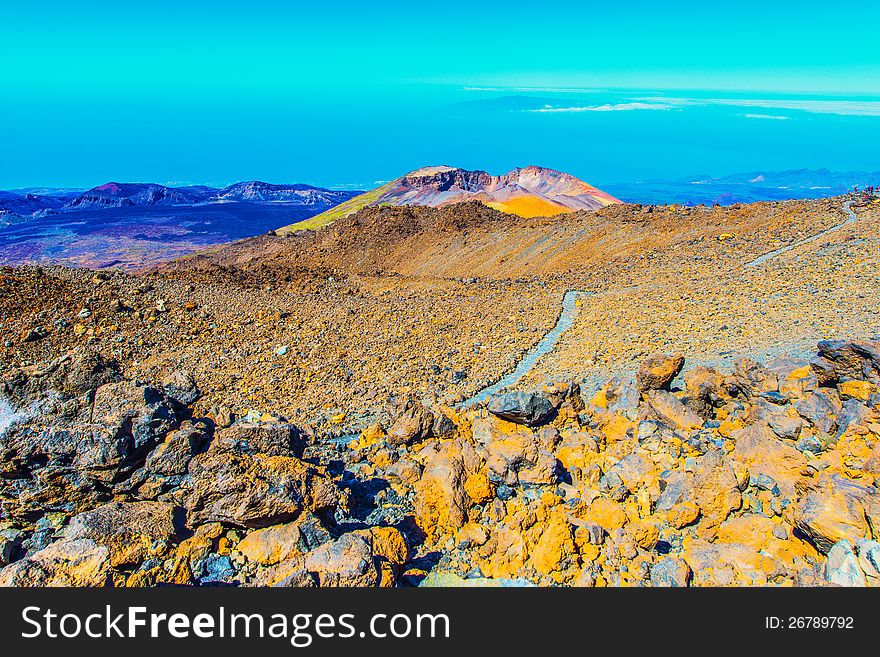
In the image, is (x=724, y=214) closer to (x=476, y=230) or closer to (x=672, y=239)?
(x=672, y=239)

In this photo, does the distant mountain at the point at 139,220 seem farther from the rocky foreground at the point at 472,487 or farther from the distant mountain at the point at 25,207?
the rocky foreground at the point at 472,487

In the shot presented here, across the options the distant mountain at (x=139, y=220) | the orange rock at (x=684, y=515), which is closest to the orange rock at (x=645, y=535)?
the orange rock at (x=684, y=515)

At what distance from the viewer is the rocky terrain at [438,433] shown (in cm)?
532

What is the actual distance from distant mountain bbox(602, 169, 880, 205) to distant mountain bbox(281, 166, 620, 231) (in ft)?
248

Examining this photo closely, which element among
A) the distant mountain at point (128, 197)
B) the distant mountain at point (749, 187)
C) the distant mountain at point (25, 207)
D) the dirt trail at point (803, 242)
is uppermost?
the distant mountain at point (749, 187)

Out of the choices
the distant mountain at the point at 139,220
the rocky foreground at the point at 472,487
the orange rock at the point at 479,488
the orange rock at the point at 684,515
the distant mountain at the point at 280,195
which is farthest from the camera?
the distant mountain at the point at 280,195

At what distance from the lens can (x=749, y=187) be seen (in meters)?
168

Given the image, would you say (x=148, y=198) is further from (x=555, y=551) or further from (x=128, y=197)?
(x=555, y=551)

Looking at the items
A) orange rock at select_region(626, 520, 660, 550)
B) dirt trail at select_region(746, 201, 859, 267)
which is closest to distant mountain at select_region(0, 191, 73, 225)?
dirt trail at select_region(746, 201, 859, 267)

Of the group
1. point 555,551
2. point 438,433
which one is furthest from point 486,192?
point 555,551

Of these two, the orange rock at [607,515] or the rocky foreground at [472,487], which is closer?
the rocky foreground at [472,487]

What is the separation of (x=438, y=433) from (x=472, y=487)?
1910mm

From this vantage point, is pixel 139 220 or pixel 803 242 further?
pixel 139 220

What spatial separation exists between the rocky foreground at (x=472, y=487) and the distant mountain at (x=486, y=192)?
45579 mm
